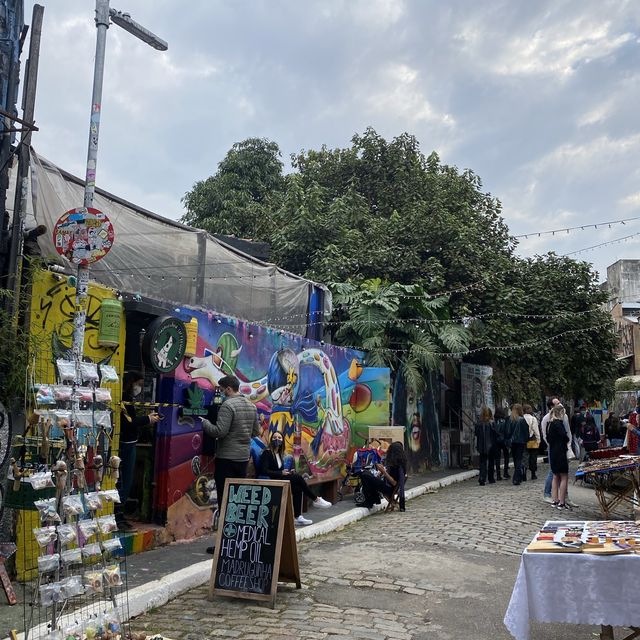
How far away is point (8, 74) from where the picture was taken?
657 cm

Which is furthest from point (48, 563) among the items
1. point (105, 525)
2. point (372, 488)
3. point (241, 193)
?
point (241, 193)

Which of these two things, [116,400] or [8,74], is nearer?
[8,74]

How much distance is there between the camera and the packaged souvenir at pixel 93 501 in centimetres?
439

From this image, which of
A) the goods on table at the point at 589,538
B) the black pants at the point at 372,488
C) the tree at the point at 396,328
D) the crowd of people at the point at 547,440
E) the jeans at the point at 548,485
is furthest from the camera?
the tree at the point at 396,328

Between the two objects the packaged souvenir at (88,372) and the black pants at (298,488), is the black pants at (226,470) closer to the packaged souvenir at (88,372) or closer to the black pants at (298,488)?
the black pants at (298,488)

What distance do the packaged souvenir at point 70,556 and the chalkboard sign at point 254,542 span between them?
6.48 ft

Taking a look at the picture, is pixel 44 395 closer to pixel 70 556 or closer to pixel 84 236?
pixel 70 556

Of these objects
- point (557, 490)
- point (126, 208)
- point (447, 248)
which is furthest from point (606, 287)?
point (126, 208)

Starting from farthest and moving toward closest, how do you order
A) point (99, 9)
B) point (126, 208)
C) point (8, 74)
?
point (126, 208), point (8, 74), point (99, 9)

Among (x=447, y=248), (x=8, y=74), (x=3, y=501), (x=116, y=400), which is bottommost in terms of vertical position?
(x=3, y=501)

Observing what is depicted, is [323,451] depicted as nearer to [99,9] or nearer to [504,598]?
[504,598]

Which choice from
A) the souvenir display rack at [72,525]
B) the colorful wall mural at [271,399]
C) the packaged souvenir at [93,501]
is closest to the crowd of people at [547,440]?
the colorful wall mural at [271,399]

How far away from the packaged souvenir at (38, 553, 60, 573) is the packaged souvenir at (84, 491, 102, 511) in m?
0.37

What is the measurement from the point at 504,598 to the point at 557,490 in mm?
6026
